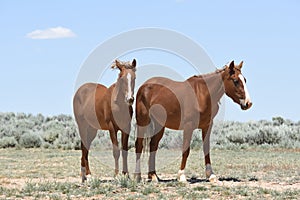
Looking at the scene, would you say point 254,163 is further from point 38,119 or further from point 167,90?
point 38,119

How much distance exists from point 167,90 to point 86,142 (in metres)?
2.44

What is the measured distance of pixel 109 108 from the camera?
1300 cm

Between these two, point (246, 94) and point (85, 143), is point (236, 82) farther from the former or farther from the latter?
point (85, 143)

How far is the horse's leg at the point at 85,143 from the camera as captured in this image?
45.1ft

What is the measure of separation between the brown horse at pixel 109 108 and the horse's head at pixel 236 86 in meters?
2.34

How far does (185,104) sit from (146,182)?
6.77ft

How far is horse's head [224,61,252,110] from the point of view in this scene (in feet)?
43.0

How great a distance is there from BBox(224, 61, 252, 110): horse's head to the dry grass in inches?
74.8

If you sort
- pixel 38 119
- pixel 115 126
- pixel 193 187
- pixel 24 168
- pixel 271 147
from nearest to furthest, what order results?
pixel 193 187 < pixel 115 126 < pixel 24 168 < pixel 271 147 < pixel 38 119

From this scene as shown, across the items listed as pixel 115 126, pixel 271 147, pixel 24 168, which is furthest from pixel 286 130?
pixel 115 126

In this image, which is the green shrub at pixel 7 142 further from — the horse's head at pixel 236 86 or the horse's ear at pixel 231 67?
the horse's ear at pixel 231 67

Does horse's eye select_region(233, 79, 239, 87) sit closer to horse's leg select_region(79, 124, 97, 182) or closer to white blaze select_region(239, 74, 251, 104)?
white blaze select_region(239, 74, 251, 104)

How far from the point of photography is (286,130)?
2997 centimetres

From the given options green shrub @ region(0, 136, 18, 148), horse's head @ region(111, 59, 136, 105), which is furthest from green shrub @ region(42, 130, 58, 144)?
horse's head @ region(111, 59, 136, 105)
